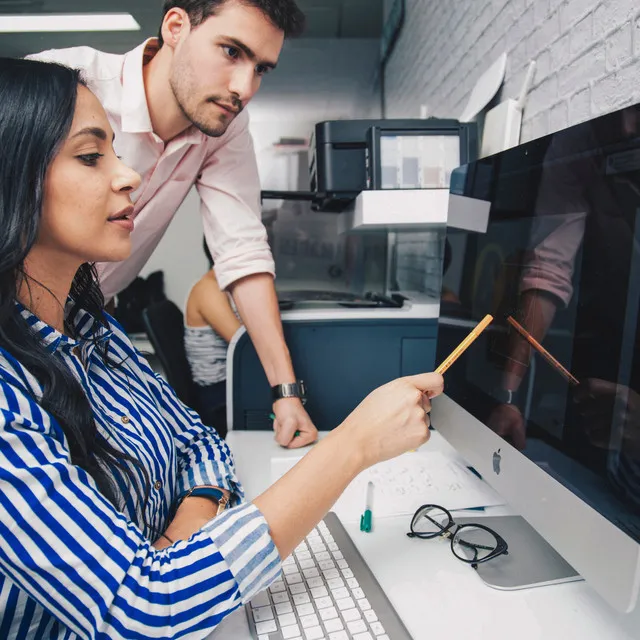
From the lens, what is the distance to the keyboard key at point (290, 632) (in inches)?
21.6

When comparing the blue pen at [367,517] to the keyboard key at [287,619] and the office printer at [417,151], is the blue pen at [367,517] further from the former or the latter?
the office printer at [417,151]

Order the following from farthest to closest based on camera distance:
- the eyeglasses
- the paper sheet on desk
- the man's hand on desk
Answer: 1. the man's hand on desk
2. the paper sheet on desk
3. the eyeglasses

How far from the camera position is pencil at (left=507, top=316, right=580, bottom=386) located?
0.56 meters

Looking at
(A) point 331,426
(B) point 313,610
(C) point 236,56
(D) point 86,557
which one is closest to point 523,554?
(B) point 313,610

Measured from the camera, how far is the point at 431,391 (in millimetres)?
722

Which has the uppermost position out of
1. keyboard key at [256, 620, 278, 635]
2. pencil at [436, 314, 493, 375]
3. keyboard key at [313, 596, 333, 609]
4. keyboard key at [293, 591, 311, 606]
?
pencil at [436, 314, 493, 375]

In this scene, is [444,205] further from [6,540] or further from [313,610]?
[6,540]

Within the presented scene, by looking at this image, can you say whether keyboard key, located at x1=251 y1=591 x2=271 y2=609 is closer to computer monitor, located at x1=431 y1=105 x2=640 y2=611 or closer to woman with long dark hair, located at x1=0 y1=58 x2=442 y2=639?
woman with long dark hair, located at x1=0 y1=58 x2=442 y2=639

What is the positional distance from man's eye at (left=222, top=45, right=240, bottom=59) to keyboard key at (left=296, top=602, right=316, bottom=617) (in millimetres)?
1090

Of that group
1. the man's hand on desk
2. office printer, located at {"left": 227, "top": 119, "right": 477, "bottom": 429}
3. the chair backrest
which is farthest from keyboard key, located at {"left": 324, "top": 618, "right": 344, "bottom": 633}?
the chair backrest

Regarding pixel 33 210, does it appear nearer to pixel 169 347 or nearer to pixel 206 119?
pixel 206 119

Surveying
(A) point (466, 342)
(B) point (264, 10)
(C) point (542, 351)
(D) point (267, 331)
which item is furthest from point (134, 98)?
(C) point (542, 351)

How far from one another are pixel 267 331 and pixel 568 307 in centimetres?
74

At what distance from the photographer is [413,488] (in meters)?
0.90
